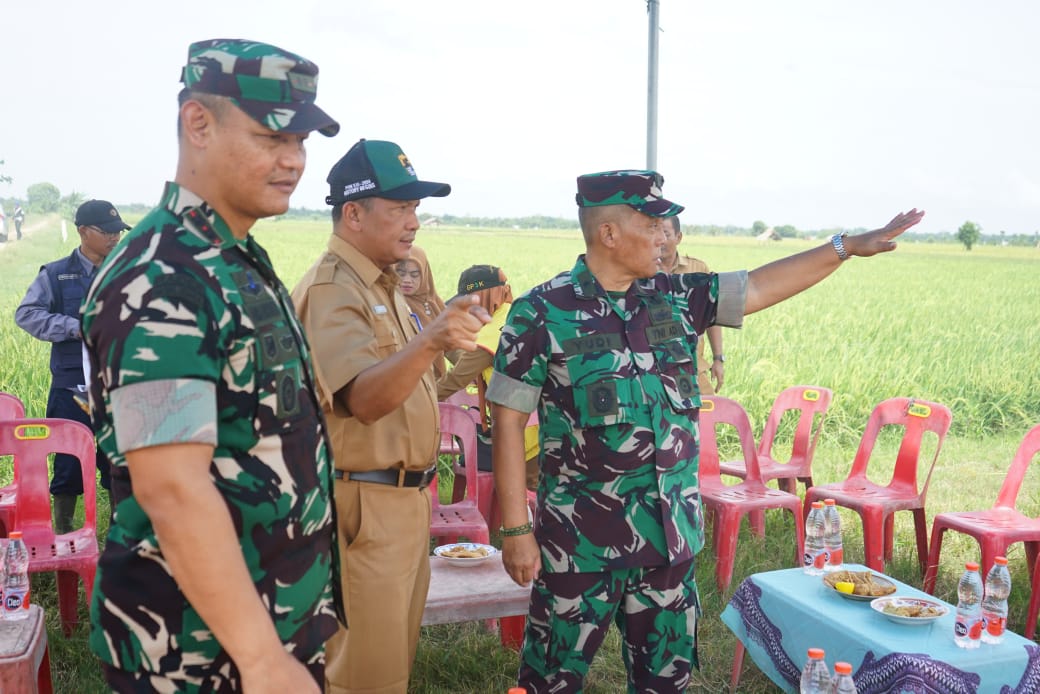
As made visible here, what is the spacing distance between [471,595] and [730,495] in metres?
2.24

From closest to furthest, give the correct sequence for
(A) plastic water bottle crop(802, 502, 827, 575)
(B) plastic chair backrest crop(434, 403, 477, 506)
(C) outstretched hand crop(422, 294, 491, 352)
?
(C) outstretched hand crop(422, 294, 491, 352) → (A) plastic water bottle crop(802, 502, 827, 575) → (B) plastic chair backrest crop(434, 403, 477, 506)

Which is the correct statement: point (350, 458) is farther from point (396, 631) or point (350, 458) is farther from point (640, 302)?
point (640, 302)

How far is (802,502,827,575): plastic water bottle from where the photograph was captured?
371cm

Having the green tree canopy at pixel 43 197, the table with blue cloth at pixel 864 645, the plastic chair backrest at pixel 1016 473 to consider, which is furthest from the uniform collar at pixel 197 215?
the green tree canopy at pixel 43 197

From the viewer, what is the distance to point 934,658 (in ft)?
9.55

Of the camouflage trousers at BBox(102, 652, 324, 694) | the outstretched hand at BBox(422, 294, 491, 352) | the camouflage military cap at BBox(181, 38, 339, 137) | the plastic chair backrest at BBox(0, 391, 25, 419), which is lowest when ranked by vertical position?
the plastic chair backrest at BBox(0, 391, 25, 419)

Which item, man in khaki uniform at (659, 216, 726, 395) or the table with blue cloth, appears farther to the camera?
man in khaki uniform at (659, 216, 726, 395)

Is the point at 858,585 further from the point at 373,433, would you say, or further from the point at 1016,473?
the point at 1016,473

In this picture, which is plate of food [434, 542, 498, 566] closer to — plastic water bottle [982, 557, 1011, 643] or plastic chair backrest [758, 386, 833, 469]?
plastic water bottle [982, 557, 1011, 643]

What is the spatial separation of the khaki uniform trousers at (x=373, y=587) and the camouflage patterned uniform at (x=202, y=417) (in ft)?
3.05

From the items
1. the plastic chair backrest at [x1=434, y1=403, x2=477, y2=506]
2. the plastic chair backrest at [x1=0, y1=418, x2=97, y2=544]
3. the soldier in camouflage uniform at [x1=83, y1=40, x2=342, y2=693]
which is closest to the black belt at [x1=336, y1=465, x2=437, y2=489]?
the soldier in camouflage uniform at [x1=83, y1=40, x2=342, y2=693]

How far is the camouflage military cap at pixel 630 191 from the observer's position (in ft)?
9.39

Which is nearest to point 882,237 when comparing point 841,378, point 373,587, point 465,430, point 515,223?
point 373,587

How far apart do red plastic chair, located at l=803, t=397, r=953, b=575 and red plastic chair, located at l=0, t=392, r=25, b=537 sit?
4.26m
